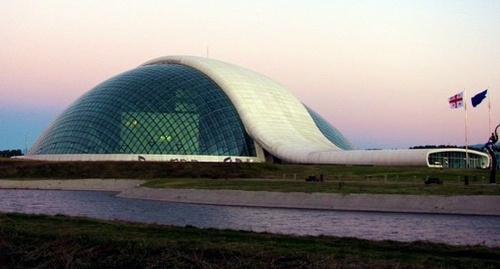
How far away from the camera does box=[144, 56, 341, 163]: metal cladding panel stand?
8281cm

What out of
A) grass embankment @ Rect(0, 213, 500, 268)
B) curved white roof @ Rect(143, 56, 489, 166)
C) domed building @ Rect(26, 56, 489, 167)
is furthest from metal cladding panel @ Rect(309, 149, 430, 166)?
grass embankment @ Rect(0, 213, 500, 268)

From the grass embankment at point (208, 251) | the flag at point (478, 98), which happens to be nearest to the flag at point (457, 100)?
the flag at point (478, 98)

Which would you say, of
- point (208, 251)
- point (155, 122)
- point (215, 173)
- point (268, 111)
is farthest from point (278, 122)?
point (208, 251)

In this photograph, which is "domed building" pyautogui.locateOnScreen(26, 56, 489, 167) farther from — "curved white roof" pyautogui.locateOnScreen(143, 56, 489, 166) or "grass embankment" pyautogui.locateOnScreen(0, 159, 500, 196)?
"grass embankment" pyautogui.locateOnScreen(0, 159, 500, 196)

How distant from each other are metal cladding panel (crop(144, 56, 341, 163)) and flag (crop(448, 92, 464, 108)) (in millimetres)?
17375

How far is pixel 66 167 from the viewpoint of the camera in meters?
67.9

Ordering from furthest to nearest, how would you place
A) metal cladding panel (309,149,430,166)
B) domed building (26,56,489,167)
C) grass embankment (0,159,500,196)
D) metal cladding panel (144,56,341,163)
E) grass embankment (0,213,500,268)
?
metal cladding panel (144,56,341,163), domed building (26,56,489,167), metal cladding panel (309,149,430,166), grass embankment (0,159,500,196), grass embankment (0,213,500,268)

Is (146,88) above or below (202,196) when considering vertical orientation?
above

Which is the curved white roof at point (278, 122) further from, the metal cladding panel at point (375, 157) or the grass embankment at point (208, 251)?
the grass embankment at point (208, 251)

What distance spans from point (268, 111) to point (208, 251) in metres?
75.3

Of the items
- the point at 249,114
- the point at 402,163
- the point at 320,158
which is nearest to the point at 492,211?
the point at 402,163

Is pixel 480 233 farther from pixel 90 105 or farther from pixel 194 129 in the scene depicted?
pixel 90 105

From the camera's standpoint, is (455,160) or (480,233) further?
(455,160)

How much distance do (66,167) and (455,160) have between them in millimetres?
45422
